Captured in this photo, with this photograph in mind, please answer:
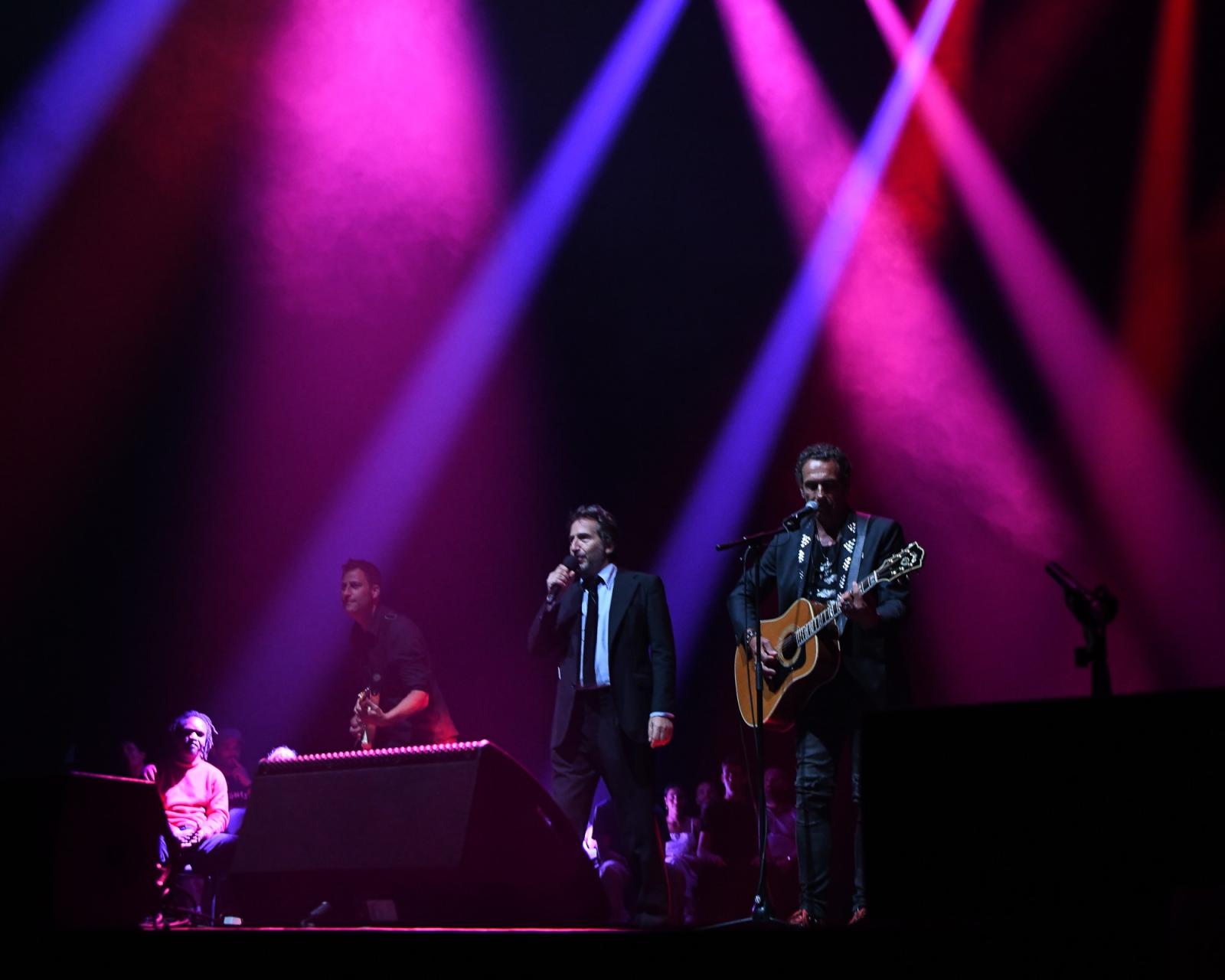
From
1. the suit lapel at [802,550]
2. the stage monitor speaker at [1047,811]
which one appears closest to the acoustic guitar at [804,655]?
the suit lapel at [802,550]

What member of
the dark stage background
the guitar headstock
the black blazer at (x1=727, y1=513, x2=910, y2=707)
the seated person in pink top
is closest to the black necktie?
the black blazer at (x1=727, y1=513, x2=910, y2=707)

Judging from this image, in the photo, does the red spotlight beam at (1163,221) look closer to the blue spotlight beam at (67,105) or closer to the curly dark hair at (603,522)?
the curly dark hair at (603,522)

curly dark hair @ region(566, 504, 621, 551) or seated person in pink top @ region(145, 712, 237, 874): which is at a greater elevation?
curly dark hair @ region(566, 504, 621, 551)

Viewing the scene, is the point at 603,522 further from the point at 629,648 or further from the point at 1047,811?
the point at 1047,811

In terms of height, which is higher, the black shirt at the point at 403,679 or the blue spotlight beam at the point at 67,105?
the blue spotlight beam at the point at 67,105

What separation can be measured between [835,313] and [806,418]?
2.91ft

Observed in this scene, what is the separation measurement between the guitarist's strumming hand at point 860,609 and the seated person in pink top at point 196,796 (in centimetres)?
417

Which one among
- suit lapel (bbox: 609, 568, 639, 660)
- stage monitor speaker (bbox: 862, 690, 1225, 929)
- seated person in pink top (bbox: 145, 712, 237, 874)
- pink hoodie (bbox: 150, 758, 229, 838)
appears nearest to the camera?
stage monitor speaker (bbox: 862, 690, 1225, 929)

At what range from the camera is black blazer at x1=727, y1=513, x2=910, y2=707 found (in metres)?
4.61

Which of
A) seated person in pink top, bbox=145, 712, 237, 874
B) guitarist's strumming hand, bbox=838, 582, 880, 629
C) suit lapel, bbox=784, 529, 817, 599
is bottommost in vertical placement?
seated person in pink top, bbox=145, 712, 237, 874

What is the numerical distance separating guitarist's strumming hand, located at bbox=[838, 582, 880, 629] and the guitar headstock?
6.4 inches

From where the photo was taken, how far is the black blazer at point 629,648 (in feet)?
17.2

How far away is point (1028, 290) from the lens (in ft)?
29.2

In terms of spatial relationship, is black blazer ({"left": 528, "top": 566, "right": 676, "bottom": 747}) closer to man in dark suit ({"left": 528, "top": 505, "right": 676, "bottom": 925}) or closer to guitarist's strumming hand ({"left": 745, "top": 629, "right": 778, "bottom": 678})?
man in dark suit ({"left": 528, "top": 505, "right": 676, "bottom": 925})
